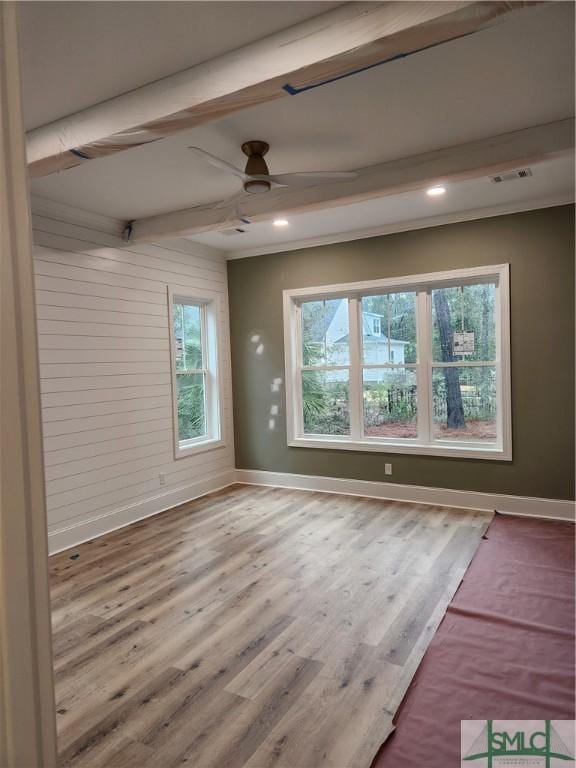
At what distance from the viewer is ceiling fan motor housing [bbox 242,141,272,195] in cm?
303

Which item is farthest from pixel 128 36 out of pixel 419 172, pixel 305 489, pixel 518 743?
pixel 305 489

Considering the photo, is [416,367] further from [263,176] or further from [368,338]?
[263,176]

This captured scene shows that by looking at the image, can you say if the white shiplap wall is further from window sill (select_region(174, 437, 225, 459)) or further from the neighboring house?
the neighboring house

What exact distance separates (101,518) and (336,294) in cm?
323

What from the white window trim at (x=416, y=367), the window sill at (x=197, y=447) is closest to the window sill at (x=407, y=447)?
the white window trim at (x=416, y=367)

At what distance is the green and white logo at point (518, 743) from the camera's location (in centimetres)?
186

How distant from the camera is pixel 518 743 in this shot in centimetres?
194

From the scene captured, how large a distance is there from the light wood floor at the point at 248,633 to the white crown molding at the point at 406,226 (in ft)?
9.04

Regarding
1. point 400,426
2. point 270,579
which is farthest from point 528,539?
point 270,579

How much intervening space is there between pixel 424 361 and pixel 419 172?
7.06 ft

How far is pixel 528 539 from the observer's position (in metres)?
3.95

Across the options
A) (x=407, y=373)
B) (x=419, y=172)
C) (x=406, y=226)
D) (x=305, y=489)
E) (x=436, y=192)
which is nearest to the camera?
(x=419, y=172)

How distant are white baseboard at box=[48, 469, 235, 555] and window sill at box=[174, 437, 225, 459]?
33 centimetres

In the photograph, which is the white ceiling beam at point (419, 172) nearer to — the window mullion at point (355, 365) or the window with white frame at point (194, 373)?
the window with white frame at point (194, 373)
